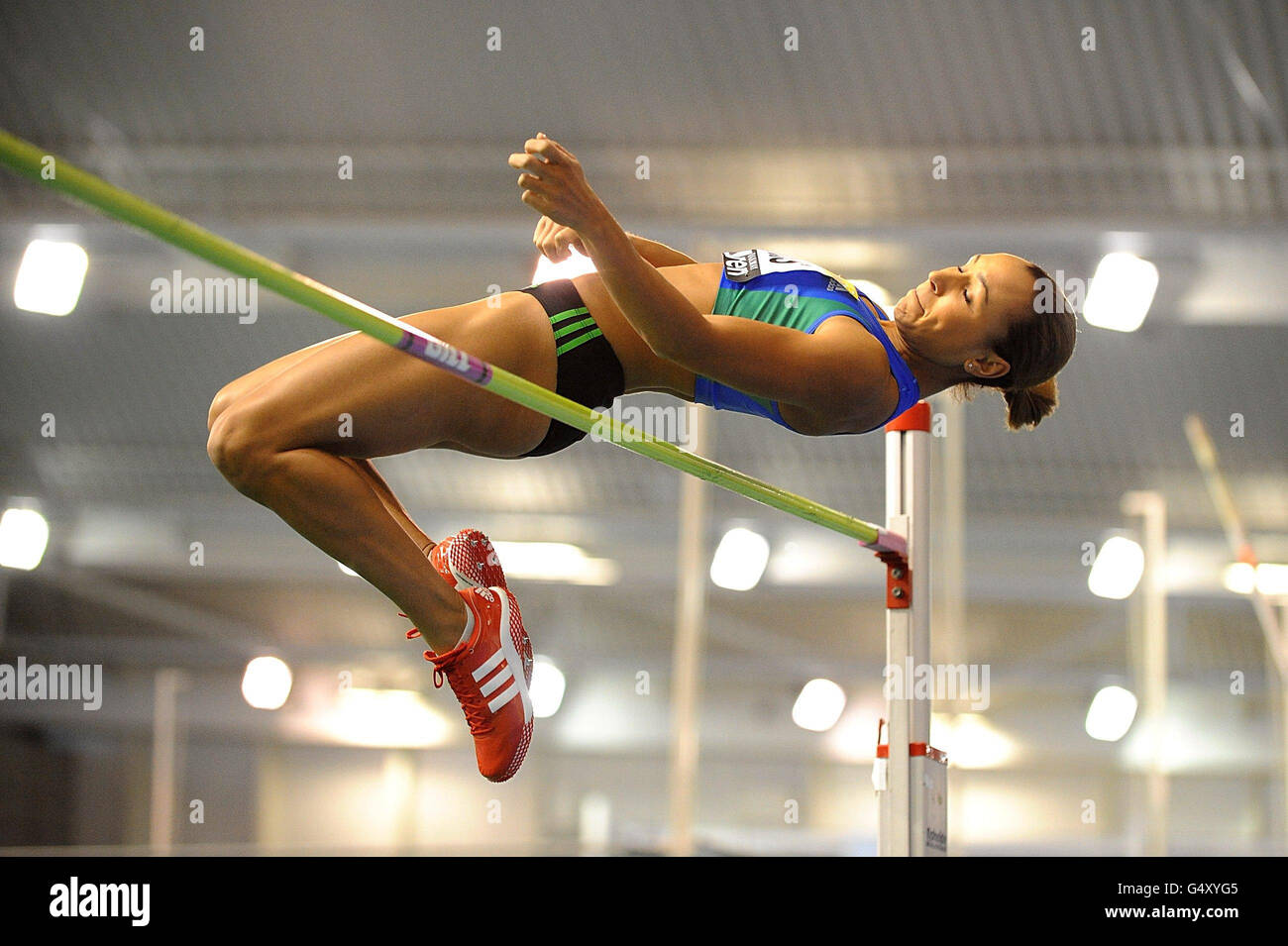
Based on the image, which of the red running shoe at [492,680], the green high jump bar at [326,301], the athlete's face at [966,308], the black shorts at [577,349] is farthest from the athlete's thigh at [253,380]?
the athlete's face at [966,308]

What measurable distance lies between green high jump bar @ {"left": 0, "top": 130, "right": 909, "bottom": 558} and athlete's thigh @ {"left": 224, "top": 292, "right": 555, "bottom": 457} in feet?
0.38

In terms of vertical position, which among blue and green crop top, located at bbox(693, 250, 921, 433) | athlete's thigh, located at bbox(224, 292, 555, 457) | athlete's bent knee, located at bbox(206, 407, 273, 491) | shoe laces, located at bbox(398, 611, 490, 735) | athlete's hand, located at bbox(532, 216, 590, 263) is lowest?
shoe laces, located at bbox(398, 611, 490, 735)

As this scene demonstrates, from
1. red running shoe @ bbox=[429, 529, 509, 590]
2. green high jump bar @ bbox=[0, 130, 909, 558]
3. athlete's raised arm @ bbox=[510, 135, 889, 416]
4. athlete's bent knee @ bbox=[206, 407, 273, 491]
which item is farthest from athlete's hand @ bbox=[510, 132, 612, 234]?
red running shoe @ bbox=[429, 529, 509, 590]

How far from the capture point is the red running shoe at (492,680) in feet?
6.29

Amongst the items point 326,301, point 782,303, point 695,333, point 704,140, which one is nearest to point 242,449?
point 326,301

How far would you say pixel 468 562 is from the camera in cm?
205

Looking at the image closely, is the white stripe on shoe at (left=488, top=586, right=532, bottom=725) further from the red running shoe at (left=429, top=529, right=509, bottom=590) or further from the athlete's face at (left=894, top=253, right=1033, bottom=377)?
the athlete's face at (left=894, top=253, right=1033, bottom=377)

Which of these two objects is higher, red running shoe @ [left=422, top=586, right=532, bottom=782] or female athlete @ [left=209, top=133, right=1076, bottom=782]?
female athlete @ [left=209, top=133, right=1076, bottom=782]

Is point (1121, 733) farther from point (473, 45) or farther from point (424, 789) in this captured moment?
point (473, 45)

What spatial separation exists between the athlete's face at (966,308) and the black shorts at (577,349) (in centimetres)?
45

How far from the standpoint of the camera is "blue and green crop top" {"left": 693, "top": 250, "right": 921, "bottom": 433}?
193cm

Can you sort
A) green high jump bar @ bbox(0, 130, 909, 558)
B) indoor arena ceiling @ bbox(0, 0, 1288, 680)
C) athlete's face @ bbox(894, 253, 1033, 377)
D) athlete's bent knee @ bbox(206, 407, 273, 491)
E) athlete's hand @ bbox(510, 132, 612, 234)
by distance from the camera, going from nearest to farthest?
green high jump bar @ bbox(0, 130, 909, 558) → athlete's hand @ bbox(510, 132, 612, 234) → athlete's bent knee @ bbox(206, 407, 273, 491) → athlete's face @ bbox(894, 253, 1033, 377) → indoor arena ceiling @ bbox(0, 0, 1288, 680)

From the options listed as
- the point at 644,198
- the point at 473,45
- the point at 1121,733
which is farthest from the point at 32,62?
the point at 1121,733

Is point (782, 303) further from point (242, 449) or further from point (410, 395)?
point (242, 449)
